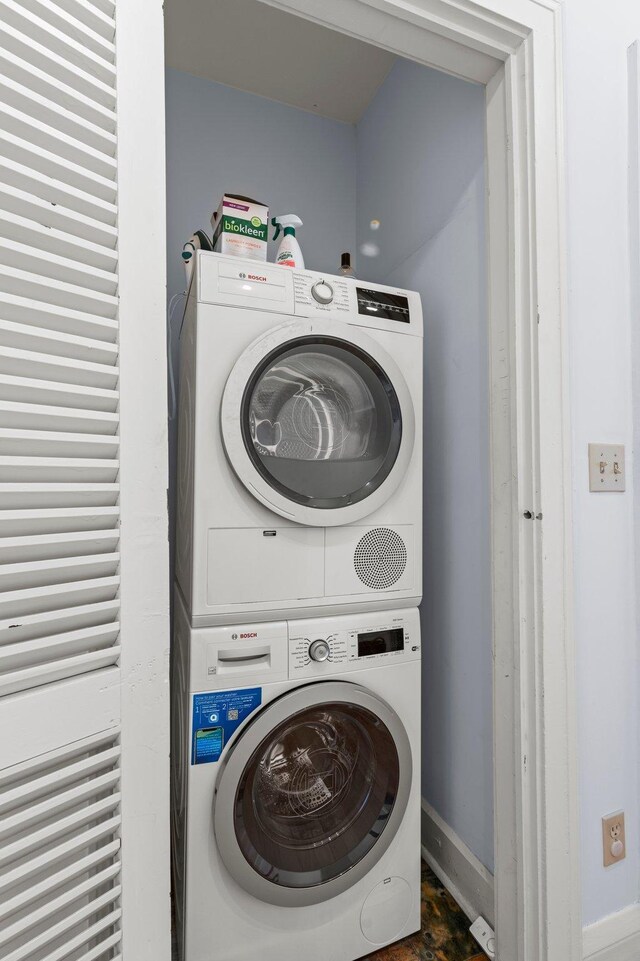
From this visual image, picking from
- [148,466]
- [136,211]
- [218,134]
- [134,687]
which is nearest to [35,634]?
[134,687]

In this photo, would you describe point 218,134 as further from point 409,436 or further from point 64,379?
point 64,379

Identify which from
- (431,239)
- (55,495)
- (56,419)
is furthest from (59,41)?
(431,239)

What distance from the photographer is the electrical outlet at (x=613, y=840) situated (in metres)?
1.12

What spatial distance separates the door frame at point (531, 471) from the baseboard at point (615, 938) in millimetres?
87

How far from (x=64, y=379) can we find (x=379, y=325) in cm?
87

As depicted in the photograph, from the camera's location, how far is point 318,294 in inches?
47.9

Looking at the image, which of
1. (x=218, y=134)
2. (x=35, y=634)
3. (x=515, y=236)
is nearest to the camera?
(x=35, y=634)

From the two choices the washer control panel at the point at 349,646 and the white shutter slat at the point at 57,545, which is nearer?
the white shutter slat at the point at 57,545

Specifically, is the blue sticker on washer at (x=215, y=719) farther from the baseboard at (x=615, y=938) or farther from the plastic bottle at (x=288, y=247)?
the plastic bottle at (x=288, y=247)

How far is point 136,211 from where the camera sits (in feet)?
2.31

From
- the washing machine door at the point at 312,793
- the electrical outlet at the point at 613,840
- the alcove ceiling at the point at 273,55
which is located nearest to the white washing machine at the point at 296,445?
the washing machine door at the point at 312,793

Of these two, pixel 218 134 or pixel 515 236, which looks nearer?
pixel 515 236

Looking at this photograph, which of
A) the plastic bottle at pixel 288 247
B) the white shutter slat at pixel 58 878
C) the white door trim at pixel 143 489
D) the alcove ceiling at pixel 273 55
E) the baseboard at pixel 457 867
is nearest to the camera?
the white shutter slat at pixel 58 878

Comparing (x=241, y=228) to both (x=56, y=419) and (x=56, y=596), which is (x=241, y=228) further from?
(x=56, y=596)
